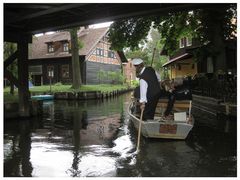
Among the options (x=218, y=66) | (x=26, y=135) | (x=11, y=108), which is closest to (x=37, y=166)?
(x=26, y=135)

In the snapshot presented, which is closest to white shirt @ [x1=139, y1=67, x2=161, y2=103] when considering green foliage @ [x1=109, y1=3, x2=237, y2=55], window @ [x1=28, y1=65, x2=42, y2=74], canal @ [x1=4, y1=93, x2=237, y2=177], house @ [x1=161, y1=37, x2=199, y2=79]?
canal @ [x1=4, y1=93, x2=237, y2=177]

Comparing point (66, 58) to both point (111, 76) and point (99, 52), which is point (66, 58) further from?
point (111, 76)

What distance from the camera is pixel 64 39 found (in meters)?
49.0

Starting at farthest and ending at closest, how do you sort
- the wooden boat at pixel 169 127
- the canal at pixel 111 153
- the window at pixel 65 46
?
the window at pixel 65 46, the wooden boat at pixel 169 127, the canal at pixel 111 153

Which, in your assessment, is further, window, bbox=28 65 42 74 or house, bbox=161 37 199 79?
window, bbox=28 65 42 74

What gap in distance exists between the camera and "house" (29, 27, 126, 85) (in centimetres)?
4744

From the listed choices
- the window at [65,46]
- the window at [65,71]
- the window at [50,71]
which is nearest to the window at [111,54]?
the window at [65,46]

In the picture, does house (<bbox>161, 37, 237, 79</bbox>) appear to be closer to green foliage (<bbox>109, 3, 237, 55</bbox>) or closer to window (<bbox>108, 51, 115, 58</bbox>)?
green foliage (<bbox>109, 3, 237, 55</bbox>)

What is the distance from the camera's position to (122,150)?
9.67m

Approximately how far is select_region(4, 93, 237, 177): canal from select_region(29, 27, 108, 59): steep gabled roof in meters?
33.9

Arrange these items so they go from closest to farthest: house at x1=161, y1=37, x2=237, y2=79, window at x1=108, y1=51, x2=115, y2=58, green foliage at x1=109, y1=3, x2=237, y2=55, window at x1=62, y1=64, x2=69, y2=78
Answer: green foliage at x1=109, y1=3, x2=237, y2=55 < house at x1=161, y1=37, x2=237, y2=79 < window at x1=62, y1=64, x2=69, y2=78 < window at x1=108, y1=51, x2=115, y2=58

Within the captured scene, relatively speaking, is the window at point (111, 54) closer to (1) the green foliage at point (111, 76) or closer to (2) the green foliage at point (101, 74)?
(1) the green foliage at point (111, 76)

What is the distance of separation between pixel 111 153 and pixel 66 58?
40.9m

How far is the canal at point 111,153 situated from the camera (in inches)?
292
